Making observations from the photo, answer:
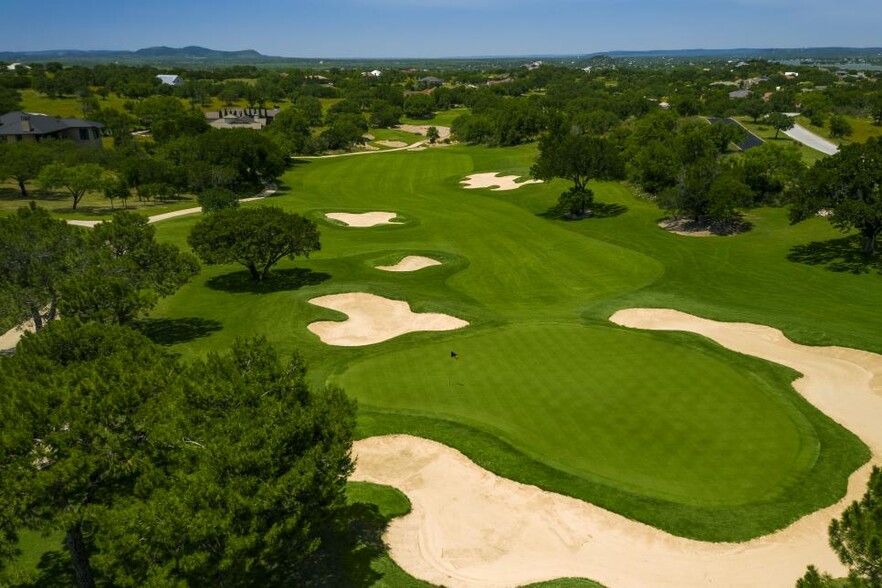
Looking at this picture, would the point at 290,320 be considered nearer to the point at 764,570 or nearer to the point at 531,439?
the point at 531,439

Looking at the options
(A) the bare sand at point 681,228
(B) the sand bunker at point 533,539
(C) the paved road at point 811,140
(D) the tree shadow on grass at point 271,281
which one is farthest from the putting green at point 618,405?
(C) the paved road at point 811,140

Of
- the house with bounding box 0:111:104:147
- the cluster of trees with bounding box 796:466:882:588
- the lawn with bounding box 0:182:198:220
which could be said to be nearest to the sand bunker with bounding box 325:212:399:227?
the lawn with bounding box 0:182:198:220

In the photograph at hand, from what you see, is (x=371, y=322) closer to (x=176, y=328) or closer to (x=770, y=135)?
(x=176, y=328)

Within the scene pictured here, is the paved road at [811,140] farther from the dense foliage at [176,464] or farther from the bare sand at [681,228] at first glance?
the dense foliage at [176,464]

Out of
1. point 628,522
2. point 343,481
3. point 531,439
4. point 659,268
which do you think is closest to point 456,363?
point 531,439

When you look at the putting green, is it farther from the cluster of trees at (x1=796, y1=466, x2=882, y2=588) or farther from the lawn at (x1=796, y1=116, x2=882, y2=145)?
the lawn at (x1=796, y1=116, x2=882, y2=145)
